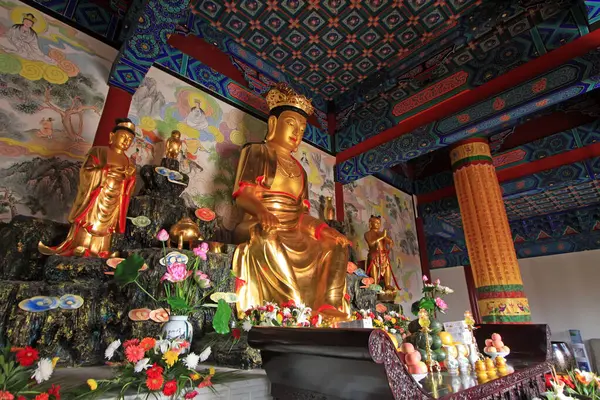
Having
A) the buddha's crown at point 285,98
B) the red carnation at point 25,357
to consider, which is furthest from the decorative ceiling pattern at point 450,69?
the red carnation at point 25,357

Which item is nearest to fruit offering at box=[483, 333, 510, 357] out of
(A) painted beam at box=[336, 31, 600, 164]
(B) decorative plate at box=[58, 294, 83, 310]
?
(B) decorative plate at box=[58, 294, 83, 310]

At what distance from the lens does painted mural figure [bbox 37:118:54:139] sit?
9.44 feet

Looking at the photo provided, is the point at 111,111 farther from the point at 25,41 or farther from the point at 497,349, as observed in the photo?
the point at 497,349

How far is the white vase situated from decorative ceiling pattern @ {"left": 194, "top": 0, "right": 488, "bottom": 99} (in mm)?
3752

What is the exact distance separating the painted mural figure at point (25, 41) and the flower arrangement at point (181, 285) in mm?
2177

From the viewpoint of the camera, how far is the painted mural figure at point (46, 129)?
2.88 metres

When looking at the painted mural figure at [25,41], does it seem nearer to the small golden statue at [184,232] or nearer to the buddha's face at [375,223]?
the small golden statue at [184,232]

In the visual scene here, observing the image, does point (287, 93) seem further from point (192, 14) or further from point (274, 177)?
point (192, 14)

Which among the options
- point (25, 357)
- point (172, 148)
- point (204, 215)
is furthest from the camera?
point (172, 148)

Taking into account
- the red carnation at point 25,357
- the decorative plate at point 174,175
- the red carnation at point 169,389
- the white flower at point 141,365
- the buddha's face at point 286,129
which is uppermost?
the buddha's face at point 286,129

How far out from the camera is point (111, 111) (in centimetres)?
325

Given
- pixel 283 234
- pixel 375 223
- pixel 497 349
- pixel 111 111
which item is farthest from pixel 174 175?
pixel 375 223

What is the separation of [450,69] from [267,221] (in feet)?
10.9

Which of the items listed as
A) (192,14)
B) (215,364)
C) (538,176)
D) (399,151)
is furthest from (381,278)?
(192,14)
